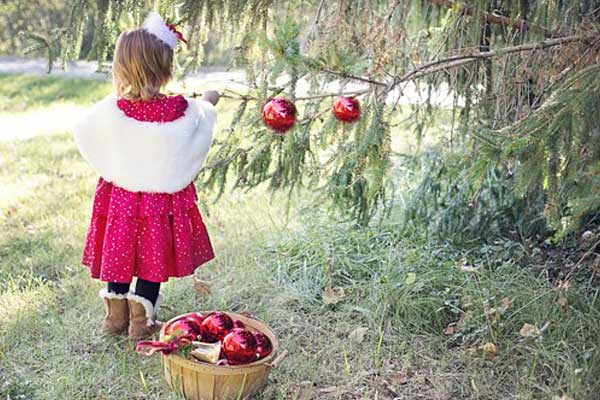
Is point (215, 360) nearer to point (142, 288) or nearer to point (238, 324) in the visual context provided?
point (238, 324)

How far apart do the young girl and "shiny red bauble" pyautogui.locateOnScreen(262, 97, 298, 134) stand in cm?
49

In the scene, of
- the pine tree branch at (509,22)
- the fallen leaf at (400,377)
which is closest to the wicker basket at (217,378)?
the fallen leaf at (400,377)

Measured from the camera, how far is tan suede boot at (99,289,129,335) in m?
3.26

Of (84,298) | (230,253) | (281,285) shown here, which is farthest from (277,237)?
(84,298)

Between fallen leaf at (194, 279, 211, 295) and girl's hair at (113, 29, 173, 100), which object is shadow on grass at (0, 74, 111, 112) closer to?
fallen leaf at (194, 279, 211, 295)

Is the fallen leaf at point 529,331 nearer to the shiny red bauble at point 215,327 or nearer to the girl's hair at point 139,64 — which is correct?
the shiny red bauble at point 215,327

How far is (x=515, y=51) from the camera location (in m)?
2.92

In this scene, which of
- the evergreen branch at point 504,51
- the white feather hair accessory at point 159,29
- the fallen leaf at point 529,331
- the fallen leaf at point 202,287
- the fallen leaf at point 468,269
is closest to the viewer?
the evergreen branch at point 504,51

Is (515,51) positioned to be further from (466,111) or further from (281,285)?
(281,285)

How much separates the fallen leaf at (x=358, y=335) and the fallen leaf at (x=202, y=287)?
83 cm

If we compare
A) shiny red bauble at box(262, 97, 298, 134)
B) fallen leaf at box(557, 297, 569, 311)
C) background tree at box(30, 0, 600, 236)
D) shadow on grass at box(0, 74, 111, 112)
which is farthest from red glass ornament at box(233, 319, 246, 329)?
shadow on grass at box(0, 74, 111, 112)

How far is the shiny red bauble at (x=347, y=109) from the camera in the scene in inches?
106

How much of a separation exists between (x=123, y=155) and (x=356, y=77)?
1008 millimetres

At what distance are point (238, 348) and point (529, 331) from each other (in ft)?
3.79
